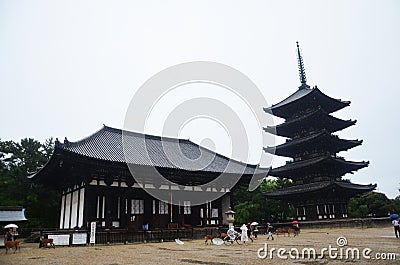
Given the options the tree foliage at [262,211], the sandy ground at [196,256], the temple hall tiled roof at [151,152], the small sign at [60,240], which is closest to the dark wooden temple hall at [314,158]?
the tree foliage at [262,211]

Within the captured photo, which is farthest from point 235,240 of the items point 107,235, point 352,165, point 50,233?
point 352,165

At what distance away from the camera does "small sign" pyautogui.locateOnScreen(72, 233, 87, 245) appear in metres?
17.4

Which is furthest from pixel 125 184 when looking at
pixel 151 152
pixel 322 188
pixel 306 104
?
pixel 306 104

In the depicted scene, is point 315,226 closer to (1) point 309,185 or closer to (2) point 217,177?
(1) point 309,185

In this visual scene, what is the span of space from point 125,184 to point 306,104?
22029mm

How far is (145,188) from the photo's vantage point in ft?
74.1

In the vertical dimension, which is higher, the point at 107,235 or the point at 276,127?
the point at 276,127

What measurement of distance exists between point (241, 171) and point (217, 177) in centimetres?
244

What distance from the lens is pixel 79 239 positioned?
1756 cm

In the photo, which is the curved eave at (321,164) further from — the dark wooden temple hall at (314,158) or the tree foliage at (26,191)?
the tree foliage at (26,191)

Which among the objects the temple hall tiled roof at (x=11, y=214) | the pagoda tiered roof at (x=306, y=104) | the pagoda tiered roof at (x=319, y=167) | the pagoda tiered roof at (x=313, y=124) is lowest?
the temple hall tiled roof at (x=11, y=214)

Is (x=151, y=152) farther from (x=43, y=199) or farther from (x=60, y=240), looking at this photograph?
(x=43, y=199)

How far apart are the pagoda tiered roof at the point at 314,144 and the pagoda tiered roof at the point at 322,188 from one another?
4009 millimetres

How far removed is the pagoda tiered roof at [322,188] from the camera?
28.4 meters
